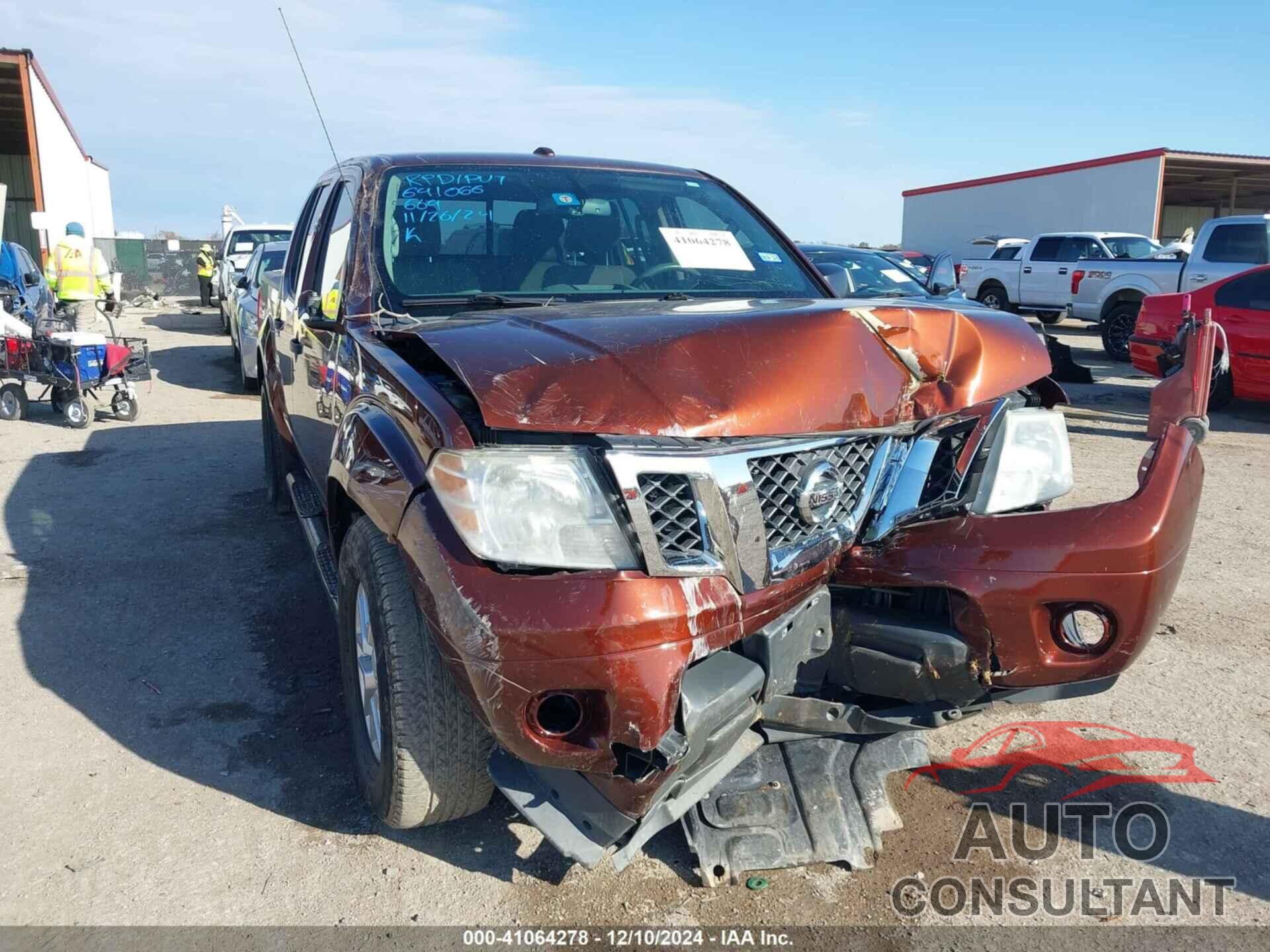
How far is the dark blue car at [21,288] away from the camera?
10.9 meters

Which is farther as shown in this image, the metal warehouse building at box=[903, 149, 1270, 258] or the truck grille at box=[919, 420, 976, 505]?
the metal warehouse building at box=[903, 149, 1270, 258]

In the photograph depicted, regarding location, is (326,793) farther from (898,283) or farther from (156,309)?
(156,309)

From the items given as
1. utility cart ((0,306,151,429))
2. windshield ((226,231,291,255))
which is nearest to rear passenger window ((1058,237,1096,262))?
windshield ((226,231,291,255))

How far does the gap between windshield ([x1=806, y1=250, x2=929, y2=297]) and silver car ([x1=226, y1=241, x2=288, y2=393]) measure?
543 cm

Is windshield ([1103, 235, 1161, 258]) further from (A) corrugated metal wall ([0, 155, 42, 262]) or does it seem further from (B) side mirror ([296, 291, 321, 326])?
(A) corrugated metal wall ([0, 155, 42, 262])

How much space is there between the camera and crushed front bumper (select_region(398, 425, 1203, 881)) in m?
2.00

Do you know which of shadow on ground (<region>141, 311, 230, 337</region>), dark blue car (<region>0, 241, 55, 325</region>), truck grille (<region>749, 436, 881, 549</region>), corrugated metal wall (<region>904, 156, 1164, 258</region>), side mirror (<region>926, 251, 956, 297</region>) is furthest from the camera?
corrugated metal wall (<region>904, 156, 1164, 258</region>)

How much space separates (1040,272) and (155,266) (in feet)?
82.3

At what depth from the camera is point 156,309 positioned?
25.1 metres

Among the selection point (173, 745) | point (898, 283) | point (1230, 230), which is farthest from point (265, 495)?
point (1230, 230)

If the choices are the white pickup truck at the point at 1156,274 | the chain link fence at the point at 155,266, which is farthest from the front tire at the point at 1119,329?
the chain link fence at the point at 155,266

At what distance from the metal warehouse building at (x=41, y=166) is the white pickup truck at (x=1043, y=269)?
56.1 ft
